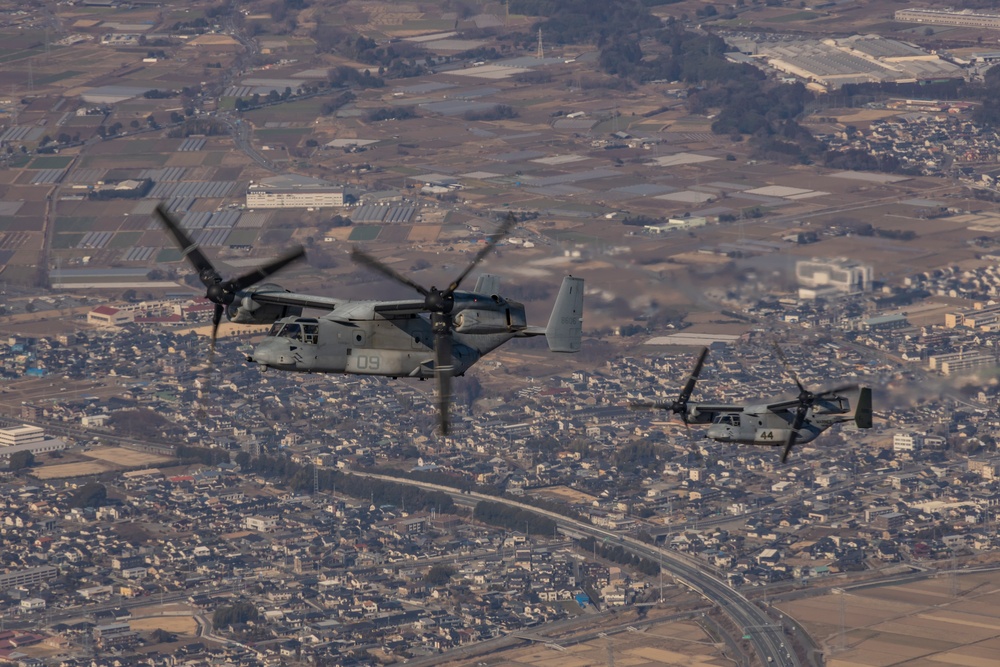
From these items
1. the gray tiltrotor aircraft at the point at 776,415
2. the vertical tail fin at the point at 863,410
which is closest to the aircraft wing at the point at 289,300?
the gray tiltrotor aircraft at the point at 776,415

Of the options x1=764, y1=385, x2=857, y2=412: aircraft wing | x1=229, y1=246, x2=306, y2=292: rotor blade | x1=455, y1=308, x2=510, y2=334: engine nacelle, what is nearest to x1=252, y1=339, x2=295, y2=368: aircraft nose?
x1=229, y1=246, x2=306, y2=292: rotor blade

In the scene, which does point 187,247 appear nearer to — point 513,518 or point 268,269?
point 268,269

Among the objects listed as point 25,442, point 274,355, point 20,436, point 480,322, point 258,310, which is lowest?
point 25,442

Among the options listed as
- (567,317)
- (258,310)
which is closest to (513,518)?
(567,317)

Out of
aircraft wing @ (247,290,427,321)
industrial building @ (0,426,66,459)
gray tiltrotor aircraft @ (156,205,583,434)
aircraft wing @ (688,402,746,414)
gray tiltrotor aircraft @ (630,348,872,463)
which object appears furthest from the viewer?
industrial building @ (0,426,66,459)

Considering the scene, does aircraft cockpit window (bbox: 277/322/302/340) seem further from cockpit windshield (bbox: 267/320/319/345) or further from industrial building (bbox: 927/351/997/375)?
industrial building (bbox: 927/351/997/375)

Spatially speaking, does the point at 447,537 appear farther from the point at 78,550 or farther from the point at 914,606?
the point at 914,606

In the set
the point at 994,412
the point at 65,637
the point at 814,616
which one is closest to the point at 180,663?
the point at 65,637
